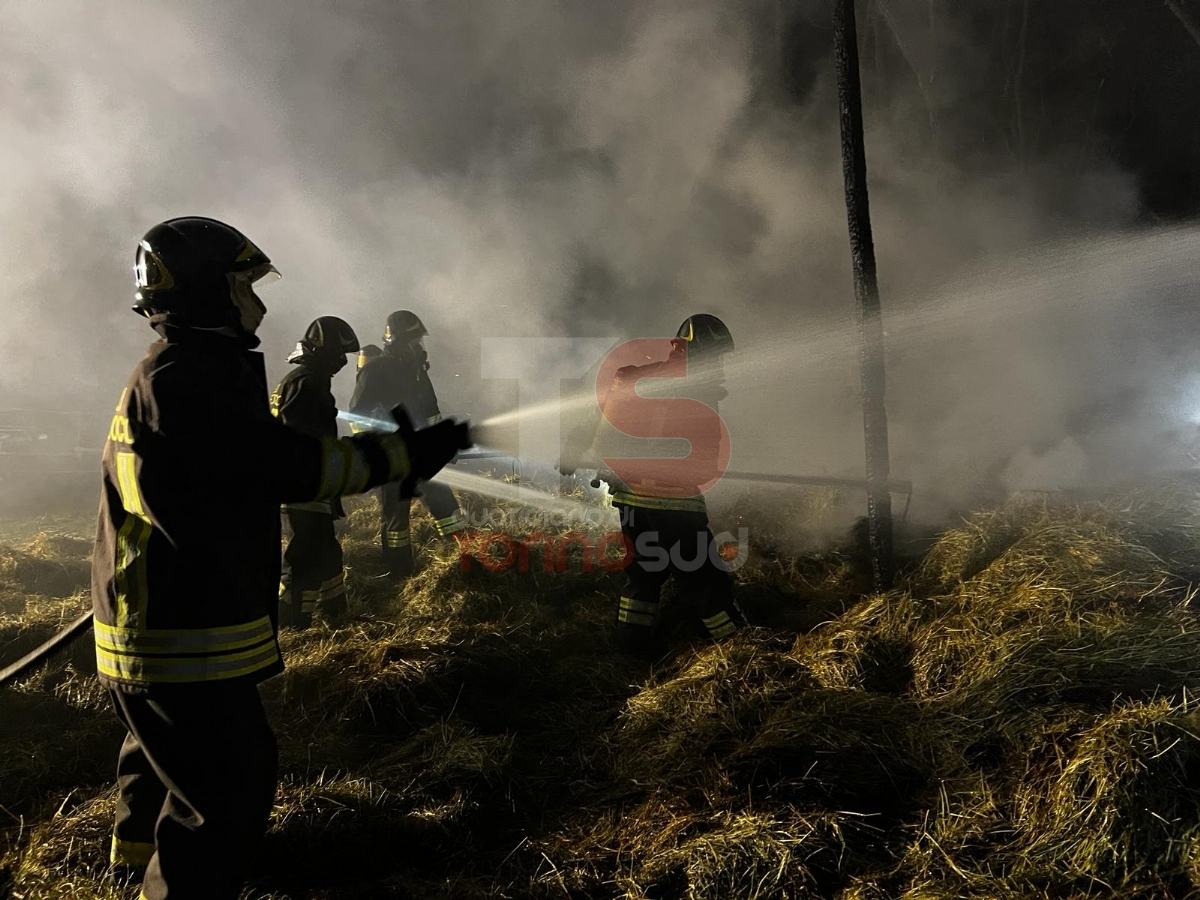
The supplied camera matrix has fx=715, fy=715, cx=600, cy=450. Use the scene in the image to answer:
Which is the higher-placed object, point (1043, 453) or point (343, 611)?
point (1043, 453)

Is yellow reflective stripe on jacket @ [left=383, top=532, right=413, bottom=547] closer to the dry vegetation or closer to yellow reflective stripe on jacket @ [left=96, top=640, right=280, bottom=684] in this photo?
the dry vegetation

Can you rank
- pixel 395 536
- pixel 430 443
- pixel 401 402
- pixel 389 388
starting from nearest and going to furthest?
pixel 430 443
pixel 395 536
pixel 401 402
pixel 389 388

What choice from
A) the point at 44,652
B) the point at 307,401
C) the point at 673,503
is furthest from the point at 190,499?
the point at 307,401

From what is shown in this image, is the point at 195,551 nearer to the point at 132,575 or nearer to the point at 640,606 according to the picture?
the point at 132,575

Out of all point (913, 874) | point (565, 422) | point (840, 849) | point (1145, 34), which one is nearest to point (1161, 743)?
point (913, 874)

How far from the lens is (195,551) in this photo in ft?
5.81

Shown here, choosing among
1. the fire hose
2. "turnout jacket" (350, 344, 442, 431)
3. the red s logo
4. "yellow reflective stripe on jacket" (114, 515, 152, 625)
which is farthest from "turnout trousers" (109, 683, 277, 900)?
"turnout jacket" (350, 344, 442, 431)

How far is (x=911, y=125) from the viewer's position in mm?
8664

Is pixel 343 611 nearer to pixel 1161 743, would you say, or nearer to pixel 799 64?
pixel 1161 743

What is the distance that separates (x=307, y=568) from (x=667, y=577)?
2.27m

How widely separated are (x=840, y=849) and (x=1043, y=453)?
4.88 m

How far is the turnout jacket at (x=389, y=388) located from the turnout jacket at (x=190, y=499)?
Result: 416cm

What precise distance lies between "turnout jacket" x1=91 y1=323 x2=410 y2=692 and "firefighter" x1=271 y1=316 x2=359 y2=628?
2.60 meters

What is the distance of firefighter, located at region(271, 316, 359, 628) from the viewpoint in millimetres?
4402
